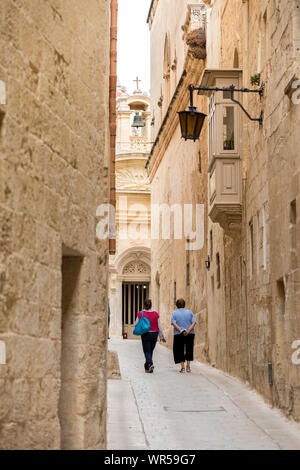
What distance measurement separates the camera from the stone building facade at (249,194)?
9.88 m

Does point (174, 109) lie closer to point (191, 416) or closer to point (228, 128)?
point (228, 128)

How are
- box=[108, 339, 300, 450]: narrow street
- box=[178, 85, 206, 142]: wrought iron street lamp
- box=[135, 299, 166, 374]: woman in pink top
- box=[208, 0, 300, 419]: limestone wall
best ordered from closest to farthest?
1. box=[108, 339, 300, 450]: narrow street
2. box=[208, 0, 300, 419]: limestone wall
3. box=[178, 85, 206, 142]: wrought iron street lamp
4. box=[135, 299, 166, 374]: woman in pink top

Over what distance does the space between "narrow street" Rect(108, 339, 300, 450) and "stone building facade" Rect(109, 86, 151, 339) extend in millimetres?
18776

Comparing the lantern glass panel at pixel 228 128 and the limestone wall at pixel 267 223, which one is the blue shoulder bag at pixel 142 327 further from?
the lantern glass panel at pixel 228 128

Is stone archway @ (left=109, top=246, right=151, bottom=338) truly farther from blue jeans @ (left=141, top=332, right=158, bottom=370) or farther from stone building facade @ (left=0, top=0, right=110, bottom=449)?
stone building facade @ (left=0, top=0, right=110, bottom=449)

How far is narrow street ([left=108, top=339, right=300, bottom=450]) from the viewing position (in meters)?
8.36

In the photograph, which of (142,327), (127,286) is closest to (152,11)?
(127,286)

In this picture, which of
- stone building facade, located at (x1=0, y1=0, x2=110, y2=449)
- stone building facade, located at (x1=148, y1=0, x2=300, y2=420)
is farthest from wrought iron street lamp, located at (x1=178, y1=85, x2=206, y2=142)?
stone building facade, located at (x1=0, y1=0, x2=110, y2=449)

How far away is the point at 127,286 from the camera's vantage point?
3491 centimetres

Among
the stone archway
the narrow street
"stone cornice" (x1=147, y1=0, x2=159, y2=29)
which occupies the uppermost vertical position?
"stone cornice" (x1=147, y1=0, x2=159, y2=29)

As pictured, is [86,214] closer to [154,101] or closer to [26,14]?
[26,14]

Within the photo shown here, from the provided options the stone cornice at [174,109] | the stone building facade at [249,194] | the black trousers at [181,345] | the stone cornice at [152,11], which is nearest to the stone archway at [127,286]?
the stone cornice at [174,109]

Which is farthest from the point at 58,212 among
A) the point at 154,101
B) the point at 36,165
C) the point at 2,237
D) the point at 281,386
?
the point at 154,101

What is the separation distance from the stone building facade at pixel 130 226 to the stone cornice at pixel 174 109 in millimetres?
2194
